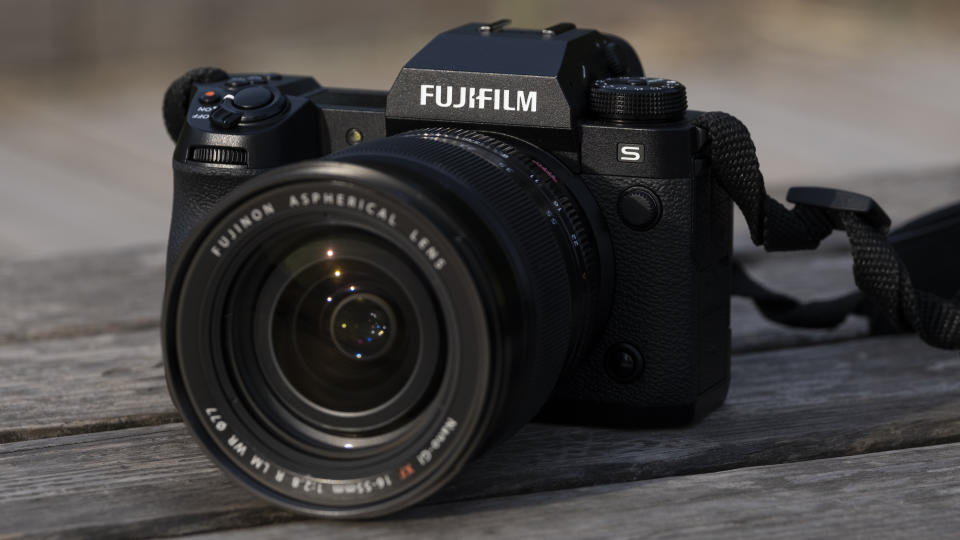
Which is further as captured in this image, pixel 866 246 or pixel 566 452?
pixel 866 246

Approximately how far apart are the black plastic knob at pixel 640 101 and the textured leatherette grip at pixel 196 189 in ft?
1.23

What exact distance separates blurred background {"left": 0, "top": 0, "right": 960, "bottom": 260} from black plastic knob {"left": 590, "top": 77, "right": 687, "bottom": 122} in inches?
41.8

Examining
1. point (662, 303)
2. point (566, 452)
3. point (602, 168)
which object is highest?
point (602, 168)

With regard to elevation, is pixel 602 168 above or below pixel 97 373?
above

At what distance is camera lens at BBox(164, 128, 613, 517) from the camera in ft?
4.06

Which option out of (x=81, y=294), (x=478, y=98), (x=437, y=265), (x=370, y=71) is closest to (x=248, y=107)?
(x=478, y=98)

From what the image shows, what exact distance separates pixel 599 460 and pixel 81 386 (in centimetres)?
63

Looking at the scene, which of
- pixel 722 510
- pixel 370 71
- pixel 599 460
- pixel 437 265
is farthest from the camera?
pixel 370 71

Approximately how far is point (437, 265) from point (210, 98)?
54 cm

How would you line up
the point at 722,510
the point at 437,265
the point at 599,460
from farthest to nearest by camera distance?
1. the point at 599,460
2. the point at 722,510
3. the point at 437,265

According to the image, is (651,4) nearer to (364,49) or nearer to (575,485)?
(364,49)

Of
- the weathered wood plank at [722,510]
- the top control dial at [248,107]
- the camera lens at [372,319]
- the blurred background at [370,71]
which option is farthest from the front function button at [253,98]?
the blurred background at [370,71]

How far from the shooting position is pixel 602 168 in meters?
1.56

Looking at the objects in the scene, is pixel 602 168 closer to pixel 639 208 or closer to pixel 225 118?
pixel 639 208
